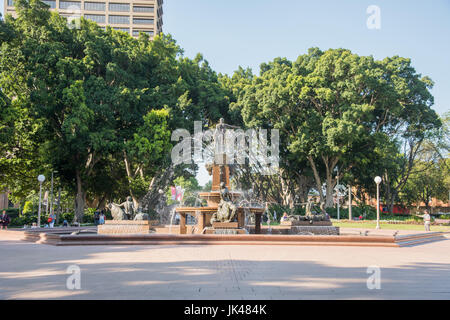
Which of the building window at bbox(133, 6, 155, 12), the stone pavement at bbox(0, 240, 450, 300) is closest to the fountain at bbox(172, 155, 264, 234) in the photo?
the stone pavement at bbox(0, 240, 450, 300)

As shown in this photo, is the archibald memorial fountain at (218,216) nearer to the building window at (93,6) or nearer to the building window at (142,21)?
the building window at (142,21)

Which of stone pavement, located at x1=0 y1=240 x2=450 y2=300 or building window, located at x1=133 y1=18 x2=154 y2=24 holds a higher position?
building window, located at x1=133 y1=18 x2=154 y2=24

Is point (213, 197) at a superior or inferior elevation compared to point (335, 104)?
inferior

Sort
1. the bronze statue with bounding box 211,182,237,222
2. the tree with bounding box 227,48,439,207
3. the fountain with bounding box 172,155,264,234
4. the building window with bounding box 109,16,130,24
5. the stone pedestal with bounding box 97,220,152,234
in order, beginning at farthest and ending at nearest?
the building window with bounding box 109,16,130,24 → the tree with bounding box 227,48,439,207 → the stone pedestal with bounding box 97,220,152,234 → the bronze statue with bounding box 211,182,237,222 → the fountain with bounding box 172,155,264,234

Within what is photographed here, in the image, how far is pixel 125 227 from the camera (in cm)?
1730

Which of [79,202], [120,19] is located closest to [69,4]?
[120,19]

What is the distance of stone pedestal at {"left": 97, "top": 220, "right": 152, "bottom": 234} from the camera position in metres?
17.2

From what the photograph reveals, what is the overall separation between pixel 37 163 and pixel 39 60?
26.3 feet

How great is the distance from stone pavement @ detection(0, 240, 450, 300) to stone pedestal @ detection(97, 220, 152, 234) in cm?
570

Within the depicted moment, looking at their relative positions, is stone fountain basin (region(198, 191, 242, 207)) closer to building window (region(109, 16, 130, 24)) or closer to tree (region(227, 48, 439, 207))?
tree (region(227, 48, 439, 207))

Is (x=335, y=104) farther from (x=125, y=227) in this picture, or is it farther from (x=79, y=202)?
(x=125, y=227)

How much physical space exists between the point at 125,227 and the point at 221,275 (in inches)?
422

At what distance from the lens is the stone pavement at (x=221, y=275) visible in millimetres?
6066
